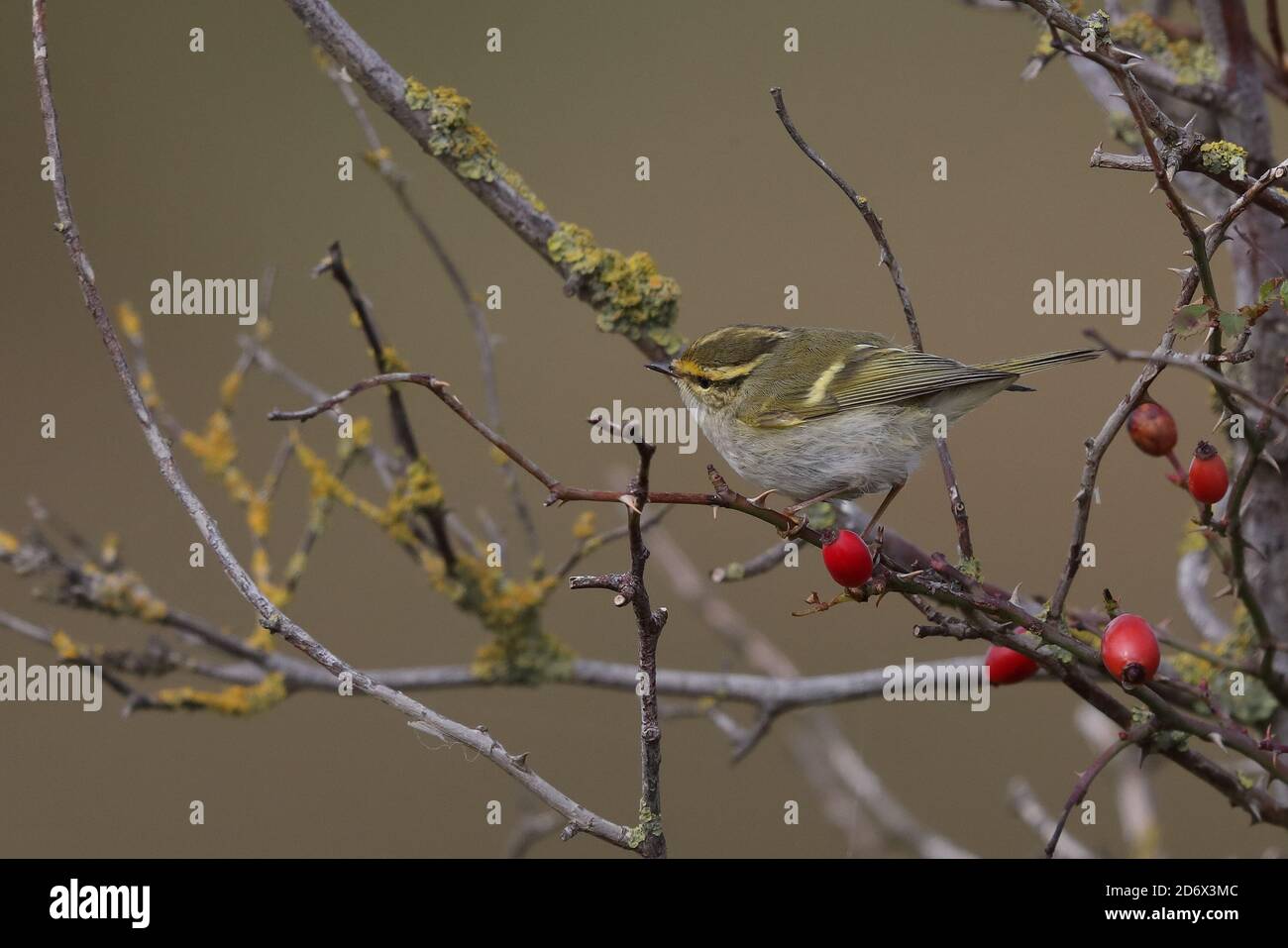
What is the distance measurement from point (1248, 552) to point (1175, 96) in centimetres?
66

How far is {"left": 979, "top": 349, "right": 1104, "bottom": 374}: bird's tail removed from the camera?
5.51 feet

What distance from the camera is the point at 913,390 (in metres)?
1.83

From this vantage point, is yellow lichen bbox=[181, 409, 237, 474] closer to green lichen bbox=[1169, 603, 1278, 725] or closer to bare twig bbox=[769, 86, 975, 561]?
bare twig bbox=[769, 86, 975, 561]

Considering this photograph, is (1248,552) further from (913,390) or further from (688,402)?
(688,402)

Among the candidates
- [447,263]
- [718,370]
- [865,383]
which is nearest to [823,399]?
[865,383]

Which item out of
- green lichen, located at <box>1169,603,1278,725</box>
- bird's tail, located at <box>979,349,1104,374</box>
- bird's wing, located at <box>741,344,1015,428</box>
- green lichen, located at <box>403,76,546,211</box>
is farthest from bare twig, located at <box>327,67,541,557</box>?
green lichen, located at <box>1169,603,1278,725</box>

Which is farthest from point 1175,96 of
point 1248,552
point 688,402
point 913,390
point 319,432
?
point 319,432

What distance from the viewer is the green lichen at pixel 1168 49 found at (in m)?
1.78

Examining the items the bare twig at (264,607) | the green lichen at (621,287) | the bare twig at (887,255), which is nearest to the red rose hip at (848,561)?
the bare twig at (887,255)

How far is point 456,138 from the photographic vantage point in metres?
1.91

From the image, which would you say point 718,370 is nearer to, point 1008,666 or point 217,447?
point 1008,666

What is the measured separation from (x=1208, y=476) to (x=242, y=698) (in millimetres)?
1490

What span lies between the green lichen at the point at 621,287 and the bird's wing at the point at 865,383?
25 cm

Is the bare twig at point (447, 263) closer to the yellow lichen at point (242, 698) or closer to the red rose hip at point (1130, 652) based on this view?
the yellow lichen at point (242, 698)
